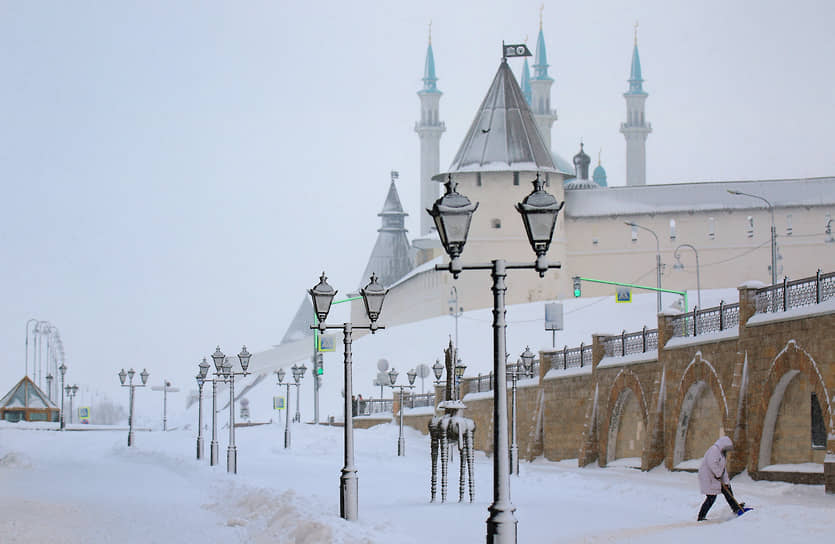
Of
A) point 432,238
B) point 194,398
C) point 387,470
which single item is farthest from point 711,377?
point 194,398

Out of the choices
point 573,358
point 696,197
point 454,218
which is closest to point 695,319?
point 573,358

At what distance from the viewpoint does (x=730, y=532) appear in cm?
1498

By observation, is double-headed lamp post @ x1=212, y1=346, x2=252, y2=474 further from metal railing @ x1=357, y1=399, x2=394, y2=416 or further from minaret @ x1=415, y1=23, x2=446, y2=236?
minaret @ x1=415, y1=23, x2=446, y2=236

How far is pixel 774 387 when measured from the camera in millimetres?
24922

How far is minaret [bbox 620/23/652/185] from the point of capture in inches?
4392

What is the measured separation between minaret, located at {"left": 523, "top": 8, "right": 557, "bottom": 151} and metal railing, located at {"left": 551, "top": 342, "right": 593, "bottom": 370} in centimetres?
7275

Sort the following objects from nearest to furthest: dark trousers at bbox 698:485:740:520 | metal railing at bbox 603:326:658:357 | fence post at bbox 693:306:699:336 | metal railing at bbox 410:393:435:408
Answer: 1. dark trousers at bbox 698:485:740:520
2. fence post at bbox 693:306:699:336
3. metal railing at bbox 603:326:658:357
4. metal railing at bbox 410:393:435:408

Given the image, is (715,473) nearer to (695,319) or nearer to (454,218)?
(454,218)

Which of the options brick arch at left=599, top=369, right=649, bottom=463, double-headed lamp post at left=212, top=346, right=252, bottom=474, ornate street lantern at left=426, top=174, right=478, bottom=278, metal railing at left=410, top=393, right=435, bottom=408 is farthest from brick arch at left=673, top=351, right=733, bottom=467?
metal railing at left=410, top=393, right=435, bottom=408

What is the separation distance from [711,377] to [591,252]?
5654 cm

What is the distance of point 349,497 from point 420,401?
137ft

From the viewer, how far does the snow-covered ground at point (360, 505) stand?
52.0 feet

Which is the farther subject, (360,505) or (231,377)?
(231,377)

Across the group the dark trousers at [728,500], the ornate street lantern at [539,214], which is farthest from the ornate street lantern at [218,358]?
the ornate street lantern at [539,214]
